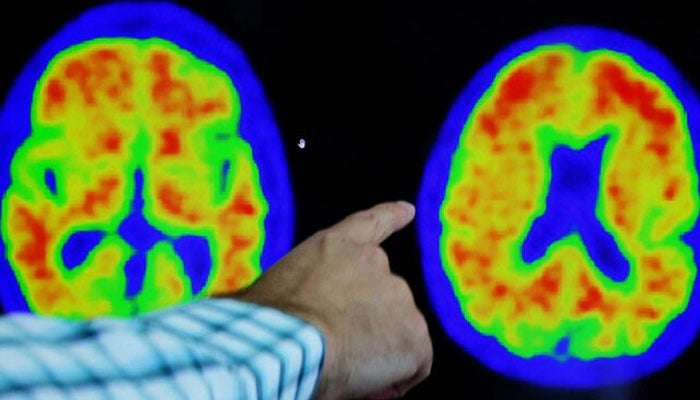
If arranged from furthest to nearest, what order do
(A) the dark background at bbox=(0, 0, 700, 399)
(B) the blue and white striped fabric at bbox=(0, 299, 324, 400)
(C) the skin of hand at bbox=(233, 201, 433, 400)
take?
1. (A) the dark background at bbox=(0, 0, 700, 399)
2. (C) the skin of hand at bbox=(233, 201, 433, 400)
3. (B) the blue and white striped fabric at bbox=(0, 299, 324, 400)

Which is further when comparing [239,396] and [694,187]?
[694,187]

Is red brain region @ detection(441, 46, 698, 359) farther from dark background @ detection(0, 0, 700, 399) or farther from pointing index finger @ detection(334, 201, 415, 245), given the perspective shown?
pointing index finger @ detection(334, 201, 415, 245)

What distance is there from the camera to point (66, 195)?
78 centimetres

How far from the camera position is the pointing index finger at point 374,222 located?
0.49m

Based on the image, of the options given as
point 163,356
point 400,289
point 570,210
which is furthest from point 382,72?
point 163,356

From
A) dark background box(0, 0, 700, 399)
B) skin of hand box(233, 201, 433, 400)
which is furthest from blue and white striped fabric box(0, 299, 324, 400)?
dark background box(0, 0, 700, 399)

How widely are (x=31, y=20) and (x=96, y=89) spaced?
82 mm

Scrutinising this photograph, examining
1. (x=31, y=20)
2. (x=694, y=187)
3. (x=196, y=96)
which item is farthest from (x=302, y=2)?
(x=694, y=187)

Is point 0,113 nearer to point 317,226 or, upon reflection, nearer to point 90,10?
point 90,10

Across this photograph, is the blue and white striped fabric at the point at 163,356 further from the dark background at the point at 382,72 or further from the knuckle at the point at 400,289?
the dark background at the point at 382,72

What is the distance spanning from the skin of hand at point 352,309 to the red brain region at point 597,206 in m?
0.30

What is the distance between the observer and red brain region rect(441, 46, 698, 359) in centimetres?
76

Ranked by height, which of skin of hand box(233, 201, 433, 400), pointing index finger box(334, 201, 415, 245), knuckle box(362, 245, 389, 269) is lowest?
skin of hand box(233, 201, 433, 400)

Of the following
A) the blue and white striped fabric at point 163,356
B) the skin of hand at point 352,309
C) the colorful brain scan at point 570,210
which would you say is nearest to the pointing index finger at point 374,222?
the skin of hand at point 352,309
